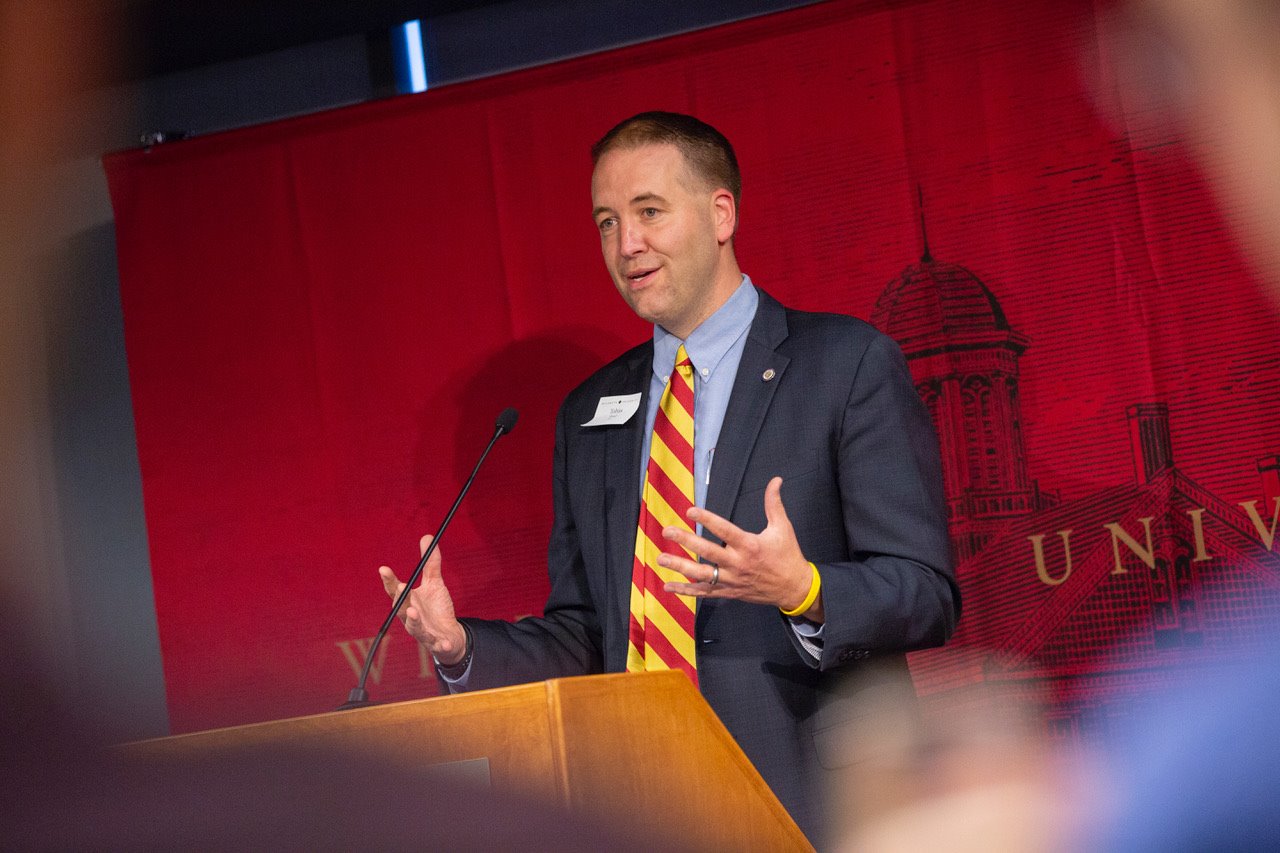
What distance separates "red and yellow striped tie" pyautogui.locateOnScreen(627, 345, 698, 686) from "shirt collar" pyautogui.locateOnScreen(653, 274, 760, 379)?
4 centimetres

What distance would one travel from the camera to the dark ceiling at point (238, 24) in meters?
3.40

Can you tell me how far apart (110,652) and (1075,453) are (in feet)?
8.74

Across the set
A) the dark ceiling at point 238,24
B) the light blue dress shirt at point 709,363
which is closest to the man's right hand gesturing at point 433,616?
the light blue dress shirt at point 709,363

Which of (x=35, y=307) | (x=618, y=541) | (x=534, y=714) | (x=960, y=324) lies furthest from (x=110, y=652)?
(x=534, y=714)

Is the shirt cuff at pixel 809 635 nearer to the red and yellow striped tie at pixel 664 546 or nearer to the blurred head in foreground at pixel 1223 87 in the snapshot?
the red and yellow striped tie at pixel 664 546

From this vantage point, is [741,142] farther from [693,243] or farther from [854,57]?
[693,243]

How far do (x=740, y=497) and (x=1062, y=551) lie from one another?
1191 mm

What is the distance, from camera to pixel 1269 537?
8.84 ft

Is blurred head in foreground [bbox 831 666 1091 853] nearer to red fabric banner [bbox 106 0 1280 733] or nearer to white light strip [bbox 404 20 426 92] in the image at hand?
red fabric banner [bbox 106 0 1280 733]

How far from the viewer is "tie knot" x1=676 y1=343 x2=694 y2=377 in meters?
2.20

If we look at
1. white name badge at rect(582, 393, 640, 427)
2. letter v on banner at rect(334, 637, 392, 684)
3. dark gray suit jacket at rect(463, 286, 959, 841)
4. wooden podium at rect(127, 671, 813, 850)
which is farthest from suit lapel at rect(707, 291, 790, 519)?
letter v on banner at rect(334, 637, 392, 684)

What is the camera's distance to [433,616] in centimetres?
188

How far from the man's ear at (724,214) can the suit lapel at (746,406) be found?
203mm

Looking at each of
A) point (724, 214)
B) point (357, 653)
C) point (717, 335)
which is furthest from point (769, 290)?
point (357, 653)
